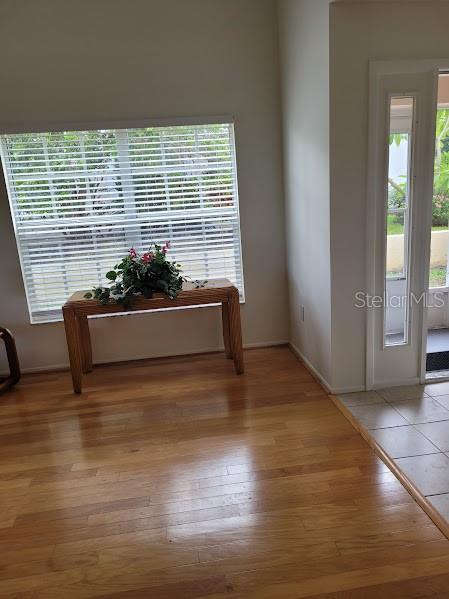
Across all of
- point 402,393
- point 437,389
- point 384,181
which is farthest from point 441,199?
point 402,393

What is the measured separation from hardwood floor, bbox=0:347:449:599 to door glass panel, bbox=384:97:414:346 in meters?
0.71

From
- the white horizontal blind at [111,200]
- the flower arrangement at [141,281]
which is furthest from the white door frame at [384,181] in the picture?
the flower arrangement at [141,281]

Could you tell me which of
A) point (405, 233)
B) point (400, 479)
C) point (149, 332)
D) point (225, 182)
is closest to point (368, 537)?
point (400, 479)

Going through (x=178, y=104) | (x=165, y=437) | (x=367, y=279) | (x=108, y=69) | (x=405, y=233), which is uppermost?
(x=108, y=69)

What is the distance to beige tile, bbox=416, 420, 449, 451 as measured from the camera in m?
2.32

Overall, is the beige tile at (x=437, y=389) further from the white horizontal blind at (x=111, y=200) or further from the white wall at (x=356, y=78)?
the white horizontal blind at (x=111, y=200)

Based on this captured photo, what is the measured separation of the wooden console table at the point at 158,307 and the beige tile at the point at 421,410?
1.19 metres

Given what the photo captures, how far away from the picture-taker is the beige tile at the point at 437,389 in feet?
9.46

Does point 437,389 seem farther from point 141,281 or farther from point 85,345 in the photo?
point 85,345

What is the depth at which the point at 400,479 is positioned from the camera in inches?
81.6

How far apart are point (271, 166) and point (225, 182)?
393 millimetres

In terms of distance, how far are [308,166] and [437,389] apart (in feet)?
5.64

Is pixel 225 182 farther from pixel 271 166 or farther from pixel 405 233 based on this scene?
pixel 405 233

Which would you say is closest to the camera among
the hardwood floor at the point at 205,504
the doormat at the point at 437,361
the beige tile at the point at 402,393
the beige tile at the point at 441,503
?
the hardwood floor at the point at 205,504
